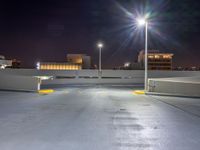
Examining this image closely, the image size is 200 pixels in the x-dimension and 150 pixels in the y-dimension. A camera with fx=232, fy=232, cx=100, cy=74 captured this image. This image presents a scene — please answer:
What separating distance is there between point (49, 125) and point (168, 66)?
14550 centimetres

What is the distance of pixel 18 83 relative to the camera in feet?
73.0

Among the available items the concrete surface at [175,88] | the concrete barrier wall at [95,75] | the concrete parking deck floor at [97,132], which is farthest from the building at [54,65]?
the concrete parking deck floor at [97,132]

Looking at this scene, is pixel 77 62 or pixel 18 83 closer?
pixel 18 83

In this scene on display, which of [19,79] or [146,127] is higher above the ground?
[19,79]

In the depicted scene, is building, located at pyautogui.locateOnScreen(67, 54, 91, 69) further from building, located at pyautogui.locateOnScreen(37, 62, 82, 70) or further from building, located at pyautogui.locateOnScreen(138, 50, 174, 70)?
building, located at pyautogui.locateOnScreen(138, 50, 174, 70)

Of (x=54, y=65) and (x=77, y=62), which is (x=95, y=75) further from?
(x=77, y=62)

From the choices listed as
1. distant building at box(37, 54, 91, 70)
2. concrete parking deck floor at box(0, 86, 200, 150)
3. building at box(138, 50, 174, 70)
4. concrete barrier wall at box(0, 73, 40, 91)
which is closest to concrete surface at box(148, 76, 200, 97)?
concrete parking deck floor at box(0, 86, 200, 150)

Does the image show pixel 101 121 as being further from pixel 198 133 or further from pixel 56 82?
pixel 56 82

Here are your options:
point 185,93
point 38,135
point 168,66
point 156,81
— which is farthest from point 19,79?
point 168,66

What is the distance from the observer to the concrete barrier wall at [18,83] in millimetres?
21625

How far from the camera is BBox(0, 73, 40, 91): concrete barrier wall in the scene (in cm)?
2162

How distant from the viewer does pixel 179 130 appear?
7.25 metres

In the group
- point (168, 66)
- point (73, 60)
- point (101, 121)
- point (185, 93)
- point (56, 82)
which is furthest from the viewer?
point (168, 66)

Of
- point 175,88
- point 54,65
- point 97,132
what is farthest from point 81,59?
point 97,132
